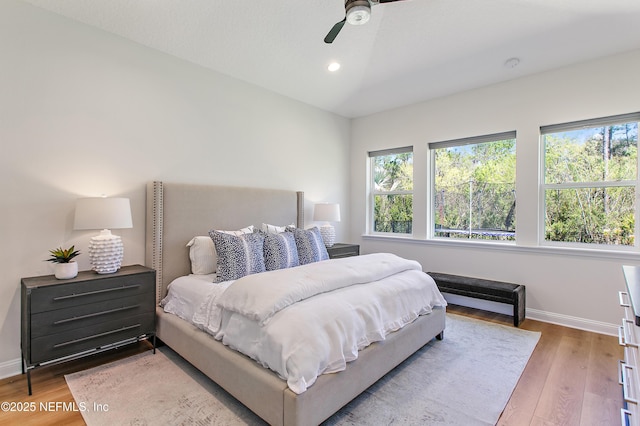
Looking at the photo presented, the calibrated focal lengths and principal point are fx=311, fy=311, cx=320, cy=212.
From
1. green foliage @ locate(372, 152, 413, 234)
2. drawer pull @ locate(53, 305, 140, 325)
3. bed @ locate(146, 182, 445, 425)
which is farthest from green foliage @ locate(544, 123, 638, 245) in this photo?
drawer pull @ locate(53, 305, 140, 325)

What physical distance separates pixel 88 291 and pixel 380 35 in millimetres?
3366

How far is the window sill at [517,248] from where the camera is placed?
315 centimetres

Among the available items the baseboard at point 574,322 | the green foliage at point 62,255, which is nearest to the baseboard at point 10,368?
the green foliage at point 62,255

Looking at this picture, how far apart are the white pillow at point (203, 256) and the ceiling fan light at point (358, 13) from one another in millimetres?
2109

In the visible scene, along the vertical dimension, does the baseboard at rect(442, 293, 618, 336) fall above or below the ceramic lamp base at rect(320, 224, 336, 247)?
below

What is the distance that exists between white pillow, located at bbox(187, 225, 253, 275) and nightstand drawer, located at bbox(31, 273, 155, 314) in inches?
17.8

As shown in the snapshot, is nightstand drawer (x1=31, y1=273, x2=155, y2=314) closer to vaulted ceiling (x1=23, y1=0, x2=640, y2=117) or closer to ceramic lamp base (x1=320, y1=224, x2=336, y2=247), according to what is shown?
vaulted ceiling (x1=23, y1=0, x2=640, y2=117)

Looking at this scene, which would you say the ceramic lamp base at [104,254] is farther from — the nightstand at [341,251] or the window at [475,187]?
the window at [475,187]

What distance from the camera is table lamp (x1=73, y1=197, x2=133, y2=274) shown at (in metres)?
2.46

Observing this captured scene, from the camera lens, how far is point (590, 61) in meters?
3.31

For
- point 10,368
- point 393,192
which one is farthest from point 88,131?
point 393,192

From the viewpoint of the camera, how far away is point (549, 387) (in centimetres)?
225

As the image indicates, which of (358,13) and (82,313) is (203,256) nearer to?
(82,313)

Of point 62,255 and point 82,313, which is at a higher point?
point 62,255
